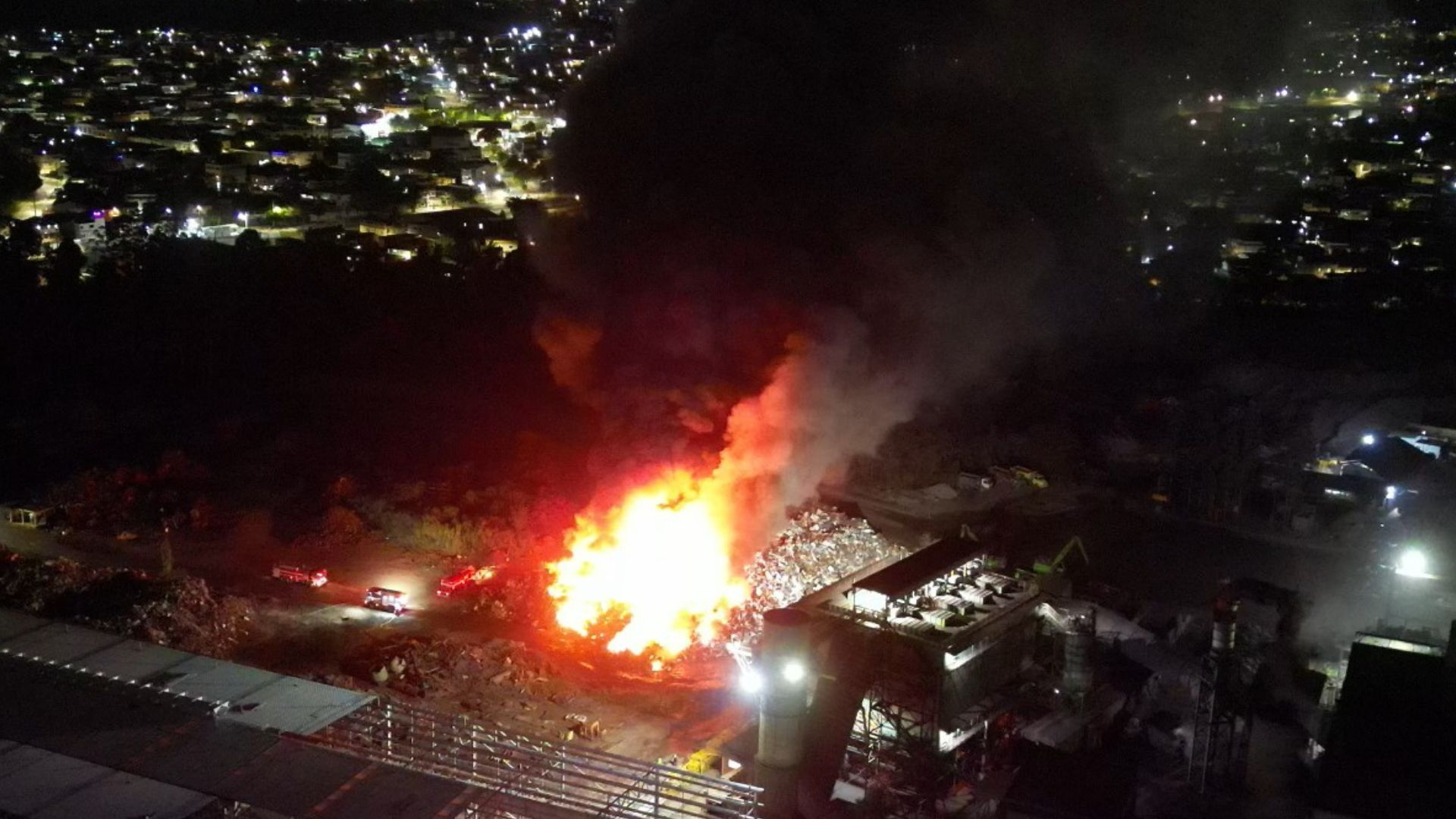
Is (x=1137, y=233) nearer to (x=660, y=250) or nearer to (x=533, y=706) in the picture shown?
(x=660, y=250)

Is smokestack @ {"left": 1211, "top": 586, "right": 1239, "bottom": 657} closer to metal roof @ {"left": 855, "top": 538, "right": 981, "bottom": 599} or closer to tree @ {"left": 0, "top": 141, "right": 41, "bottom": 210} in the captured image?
metal roof @ {"left": 855, "top": 538, "right": 981, "bottom": 599}

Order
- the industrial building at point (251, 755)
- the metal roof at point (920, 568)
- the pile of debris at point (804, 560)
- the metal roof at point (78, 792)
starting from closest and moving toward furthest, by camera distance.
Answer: the metal roof at point (78, 792) < the industrial building at point (251, 755) < the metal roof at point (920, 568) < the pile of debris at point (804, 560)

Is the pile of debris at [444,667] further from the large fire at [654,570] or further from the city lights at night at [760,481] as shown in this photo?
the large fire at [654,570]

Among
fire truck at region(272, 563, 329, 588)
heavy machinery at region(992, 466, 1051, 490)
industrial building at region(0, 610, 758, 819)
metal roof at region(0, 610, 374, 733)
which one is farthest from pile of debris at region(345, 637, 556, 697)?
heavy machinery at region(992, 466, 1051, 490)

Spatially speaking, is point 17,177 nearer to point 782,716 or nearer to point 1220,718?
point 782,716

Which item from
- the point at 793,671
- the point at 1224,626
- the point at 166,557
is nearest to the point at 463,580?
the point at 166,557

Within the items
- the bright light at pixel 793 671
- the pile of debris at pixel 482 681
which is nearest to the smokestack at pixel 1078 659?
the bright light at pixel 793 671
